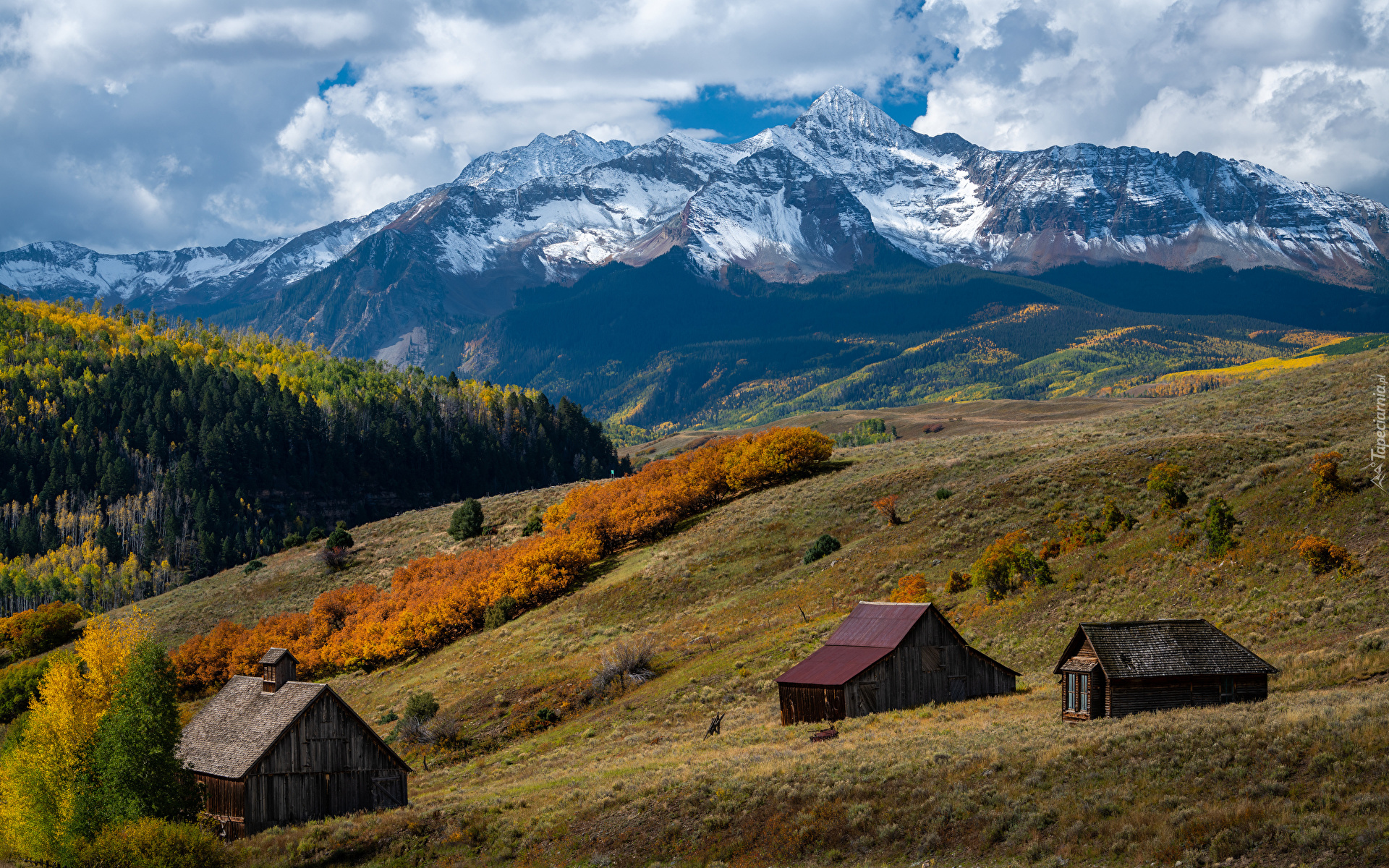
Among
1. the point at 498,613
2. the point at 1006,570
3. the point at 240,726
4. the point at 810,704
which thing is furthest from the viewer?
the point at 498,613

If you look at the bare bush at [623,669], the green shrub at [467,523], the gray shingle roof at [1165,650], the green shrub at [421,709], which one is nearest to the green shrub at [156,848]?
the green shrub at [421,709]

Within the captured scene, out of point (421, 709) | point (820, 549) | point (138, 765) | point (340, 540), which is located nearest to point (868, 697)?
point (421, 709)

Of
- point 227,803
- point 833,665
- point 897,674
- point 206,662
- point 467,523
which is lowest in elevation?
point 206,662

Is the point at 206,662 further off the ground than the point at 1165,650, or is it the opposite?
the point at 1165,650

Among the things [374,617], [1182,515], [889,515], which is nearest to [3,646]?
[374,617]

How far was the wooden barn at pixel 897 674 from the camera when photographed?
145 ft

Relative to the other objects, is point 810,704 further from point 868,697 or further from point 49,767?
point 49,767

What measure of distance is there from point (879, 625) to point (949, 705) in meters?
4.43

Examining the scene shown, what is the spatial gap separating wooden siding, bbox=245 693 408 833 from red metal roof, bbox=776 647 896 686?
56.9 feet

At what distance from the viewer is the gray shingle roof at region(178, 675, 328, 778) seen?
43.5 m

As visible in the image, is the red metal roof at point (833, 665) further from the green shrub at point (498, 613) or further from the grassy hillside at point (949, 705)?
the green shrub at point (498, 613)

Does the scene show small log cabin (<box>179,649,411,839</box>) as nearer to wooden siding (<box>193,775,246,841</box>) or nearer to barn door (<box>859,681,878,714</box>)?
wooden siding (<box>193,775,246,841</box>)

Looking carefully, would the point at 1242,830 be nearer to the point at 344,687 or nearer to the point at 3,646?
the point at 344,687

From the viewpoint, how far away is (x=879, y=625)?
46.6m
